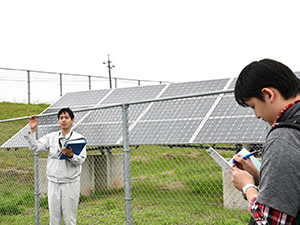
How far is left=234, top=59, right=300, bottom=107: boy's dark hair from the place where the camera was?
1.57m

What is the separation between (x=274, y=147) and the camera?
4.75 feet

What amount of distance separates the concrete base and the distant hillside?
12554 mm

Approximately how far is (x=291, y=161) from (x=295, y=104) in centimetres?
29

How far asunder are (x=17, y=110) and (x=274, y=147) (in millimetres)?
23020

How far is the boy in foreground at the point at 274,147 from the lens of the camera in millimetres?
1408

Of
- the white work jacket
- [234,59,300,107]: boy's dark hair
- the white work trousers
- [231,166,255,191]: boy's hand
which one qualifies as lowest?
the white work trousers

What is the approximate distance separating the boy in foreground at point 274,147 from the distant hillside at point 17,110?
21.3 m

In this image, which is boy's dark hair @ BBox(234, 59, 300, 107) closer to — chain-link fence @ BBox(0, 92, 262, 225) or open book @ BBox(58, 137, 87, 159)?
chain-link fence @ BBox(0, 92, 262, 225)

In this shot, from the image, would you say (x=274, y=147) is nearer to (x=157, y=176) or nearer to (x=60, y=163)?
(x=60, y=163)

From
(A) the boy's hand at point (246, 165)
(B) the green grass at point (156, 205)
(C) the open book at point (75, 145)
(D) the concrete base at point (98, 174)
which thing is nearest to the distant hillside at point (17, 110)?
(B) the green grass at point (156, 205)

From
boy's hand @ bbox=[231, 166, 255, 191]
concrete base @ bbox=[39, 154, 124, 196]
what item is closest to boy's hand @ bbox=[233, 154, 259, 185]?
boy's hand @ bbox=[231, 166, 255, 191]

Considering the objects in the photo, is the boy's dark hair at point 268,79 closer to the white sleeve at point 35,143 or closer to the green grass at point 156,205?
the green grass at point 156,205

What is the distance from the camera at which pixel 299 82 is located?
63.0 inches

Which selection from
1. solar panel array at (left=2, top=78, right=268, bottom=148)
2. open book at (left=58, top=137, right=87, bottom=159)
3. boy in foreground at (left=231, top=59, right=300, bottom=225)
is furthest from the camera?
solar panel array at (left=2, top=78, right=268, bottom=148)
